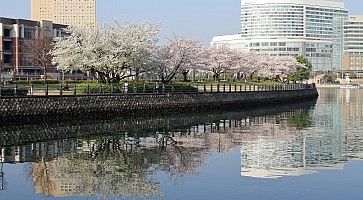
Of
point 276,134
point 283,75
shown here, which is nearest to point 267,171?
point 276,134

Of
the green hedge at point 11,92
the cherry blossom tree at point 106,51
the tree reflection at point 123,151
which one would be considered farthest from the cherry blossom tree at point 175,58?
the green hedge at point 11,92

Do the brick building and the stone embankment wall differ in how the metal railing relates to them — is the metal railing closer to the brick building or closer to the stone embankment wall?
the stone embankment wall

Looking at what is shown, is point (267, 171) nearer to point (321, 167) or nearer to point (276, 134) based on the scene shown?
point (321, 167)

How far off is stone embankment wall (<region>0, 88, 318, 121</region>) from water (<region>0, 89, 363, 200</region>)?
1.18 m

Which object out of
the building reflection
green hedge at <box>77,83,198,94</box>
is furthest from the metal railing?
the building reflection

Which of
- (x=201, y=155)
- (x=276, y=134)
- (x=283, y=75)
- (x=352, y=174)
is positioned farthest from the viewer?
(x=283, y=75)

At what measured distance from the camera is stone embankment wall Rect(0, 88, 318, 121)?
3572 cm

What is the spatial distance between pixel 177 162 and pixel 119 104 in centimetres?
2207

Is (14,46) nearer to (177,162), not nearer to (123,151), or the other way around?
(123,151)

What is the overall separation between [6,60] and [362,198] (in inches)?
4276

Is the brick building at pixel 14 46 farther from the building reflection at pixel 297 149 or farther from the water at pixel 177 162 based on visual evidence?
the building reflection at pixel 297 149

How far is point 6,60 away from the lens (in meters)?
117

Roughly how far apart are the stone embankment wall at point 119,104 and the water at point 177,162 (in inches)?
46.6

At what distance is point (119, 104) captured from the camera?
144ft
